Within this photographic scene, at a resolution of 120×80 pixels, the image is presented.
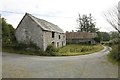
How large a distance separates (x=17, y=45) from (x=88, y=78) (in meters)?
21.9

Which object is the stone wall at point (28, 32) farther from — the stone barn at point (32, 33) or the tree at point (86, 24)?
the tree at point (86, 24)

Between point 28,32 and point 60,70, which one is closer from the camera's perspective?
point 60,70

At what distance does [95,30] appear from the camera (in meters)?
75.9

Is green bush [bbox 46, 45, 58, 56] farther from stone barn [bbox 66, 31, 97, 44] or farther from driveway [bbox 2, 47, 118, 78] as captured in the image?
stone barn [bbox 66, 31, 97, 44]

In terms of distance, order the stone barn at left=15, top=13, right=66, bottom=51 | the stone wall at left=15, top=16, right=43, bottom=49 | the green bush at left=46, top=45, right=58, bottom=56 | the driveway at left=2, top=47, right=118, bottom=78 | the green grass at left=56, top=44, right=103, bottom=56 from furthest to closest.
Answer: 1. the stone wall at left=15, top=16, right=43, bottom=49
2. the stone barn at left=15, top=13, right=66, bottom=51
3. the green grass at left=56, top=44, right=103, bottom=56
4. the green bush at left=46, top=45, right=58, bottom=56
5. the driveway at left=2, top=47, right=118, bottom=78

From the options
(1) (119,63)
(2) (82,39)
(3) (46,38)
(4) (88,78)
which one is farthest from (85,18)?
(4) (88,78)

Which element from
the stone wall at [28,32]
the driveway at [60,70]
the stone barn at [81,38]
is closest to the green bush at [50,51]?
the stone wall at [28,32]

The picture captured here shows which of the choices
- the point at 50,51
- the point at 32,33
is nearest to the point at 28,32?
the point at 32,33

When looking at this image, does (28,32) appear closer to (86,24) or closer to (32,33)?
(32,33)

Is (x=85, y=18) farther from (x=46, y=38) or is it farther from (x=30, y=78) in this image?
(x=30, y=78)

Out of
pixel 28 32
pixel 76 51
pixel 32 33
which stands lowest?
pixel 76 51

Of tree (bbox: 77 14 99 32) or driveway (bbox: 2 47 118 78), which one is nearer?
driveway (bbox: 2 47 118 78)

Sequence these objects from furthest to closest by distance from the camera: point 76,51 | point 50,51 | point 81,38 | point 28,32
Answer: point 81,38, point 76,51, point 28,32, point 50,51

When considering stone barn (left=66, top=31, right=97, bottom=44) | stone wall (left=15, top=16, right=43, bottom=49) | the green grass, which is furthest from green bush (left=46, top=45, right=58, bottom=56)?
stone barn (left=66, top=31, right=97, bottom=44)
